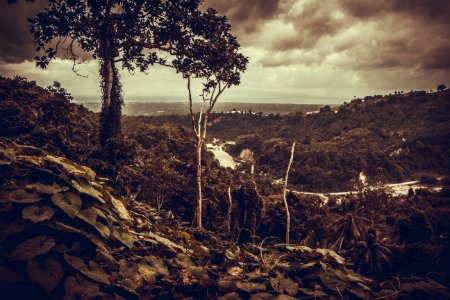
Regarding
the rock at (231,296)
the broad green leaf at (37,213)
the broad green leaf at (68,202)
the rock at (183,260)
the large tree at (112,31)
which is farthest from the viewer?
the large tree at (112,31)

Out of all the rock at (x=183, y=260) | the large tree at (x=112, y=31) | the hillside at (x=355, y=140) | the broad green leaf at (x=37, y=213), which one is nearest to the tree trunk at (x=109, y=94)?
the large tree at (x=112, y=31)

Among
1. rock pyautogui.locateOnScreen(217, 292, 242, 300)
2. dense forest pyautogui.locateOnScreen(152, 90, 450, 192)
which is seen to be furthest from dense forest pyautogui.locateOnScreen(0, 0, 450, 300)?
dense forest pyautogui.locateOnScreen(152, 90, 450, 192)

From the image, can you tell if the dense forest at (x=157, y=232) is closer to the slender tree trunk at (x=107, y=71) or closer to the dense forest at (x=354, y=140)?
the slender tree trunk at (x=107, y=71)

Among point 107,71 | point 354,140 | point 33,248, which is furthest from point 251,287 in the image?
point 354,140

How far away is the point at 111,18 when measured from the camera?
1213 centimetres

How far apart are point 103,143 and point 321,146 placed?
61.8 meters

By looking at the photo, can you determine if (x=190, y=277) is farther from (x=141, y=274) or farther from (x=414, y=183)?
(x=414, y=183)

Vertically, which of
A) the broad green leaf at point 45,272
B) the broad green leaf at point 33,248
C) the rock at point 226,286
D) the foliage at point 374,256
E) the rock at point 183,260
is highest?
the broad green leaf at point 33,248

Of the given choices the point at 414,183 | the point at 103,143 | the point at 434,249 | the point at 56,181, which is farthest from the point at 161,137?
the point at 414,183

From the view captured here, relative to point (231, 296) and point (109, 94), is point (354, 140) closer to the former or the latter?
point (109, 94)

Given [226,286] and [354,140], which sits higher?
[226,286]

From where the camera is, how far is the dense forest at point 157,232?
6.15 feet

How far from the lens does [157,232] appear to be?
355cm

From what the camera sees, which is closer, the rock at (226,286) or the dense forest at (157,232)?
the dense forest at (157,232)
